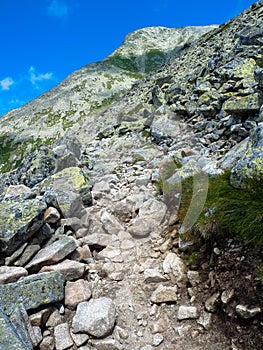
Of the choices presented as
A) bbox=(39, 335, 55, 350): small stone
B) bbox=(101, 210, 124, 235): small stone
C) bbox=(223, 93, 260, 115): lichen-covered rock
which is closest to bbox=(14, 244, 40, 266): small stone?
bbox=(101, 210, 124, 235): small stone

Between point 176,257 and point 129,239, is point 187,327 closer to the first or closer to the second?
point 176,257

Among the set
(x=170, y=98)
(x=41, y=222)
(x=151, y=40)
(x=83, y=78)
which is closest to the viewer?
(x=41, y=222)

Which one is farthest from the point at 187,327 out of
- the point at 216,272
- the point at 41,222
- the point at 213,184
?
the point at 41,222

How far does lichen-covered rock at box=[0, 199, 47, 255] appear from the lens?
6.53m

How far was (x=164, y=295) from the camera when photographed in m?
5.57

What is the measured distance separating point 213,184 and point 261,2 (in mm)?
46462

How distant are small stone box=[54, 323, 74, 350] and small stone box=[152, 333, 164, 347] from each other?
1.54 metres

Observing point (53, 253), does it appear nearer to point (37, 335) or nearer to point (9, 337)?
point (37, 335)

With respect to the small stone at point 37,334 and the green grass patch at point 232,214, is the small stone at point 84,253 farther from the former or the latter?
the green grass patch at point 232,214

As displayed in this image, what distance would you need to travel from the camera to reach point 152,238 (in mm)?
7500

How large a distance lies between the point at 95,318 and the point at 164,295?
5.06ft

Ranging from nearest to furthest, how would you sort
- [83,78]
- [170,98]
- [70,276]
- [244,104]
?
[70,276], [244,104], [170,98], [83,78]

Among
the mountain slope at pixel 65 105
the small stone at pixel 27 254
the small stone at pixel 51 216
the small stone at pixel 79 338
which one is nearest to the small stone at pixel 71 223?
the small stone at pixel 51 216

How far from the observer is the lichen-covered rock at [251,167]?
6020 millimetres
